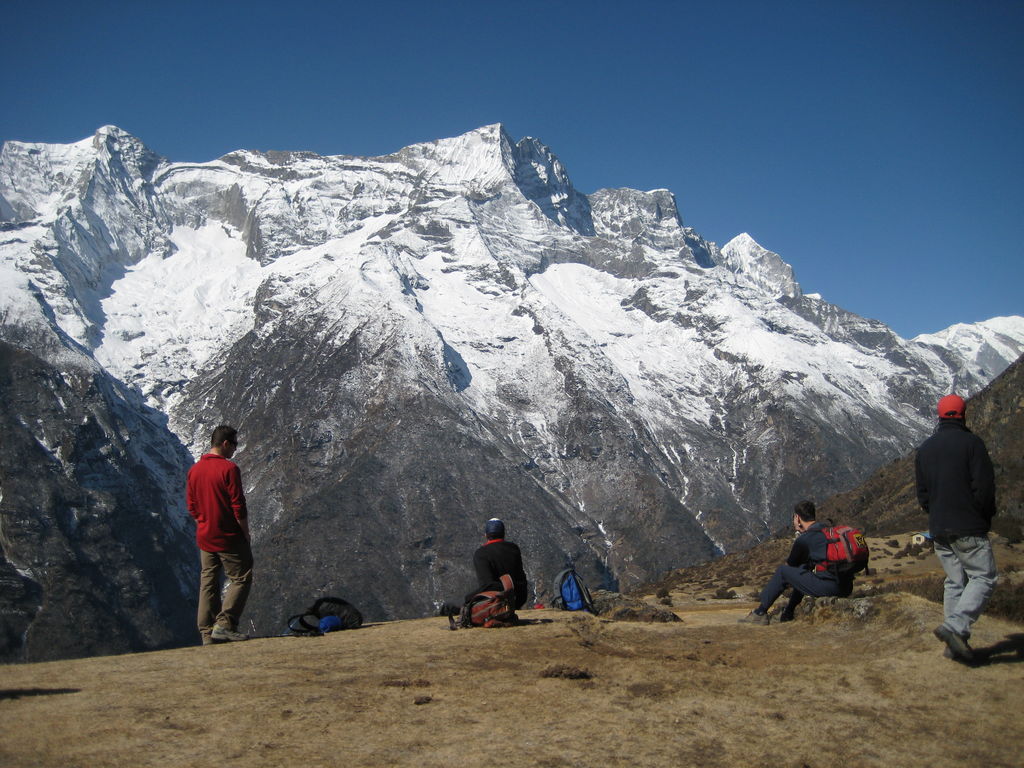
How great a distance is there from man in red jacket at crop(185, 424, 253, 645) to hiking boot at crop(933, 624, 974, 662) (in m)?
12.1

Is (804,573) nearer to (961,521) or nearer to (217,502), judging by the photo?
(961,521)

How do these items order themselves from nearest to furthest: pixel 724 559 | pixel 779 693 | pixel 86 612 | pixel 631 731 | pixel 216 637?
pixel 631 731
pixel 779 693
pixel 216 637
pixel 724 559
pixel 86 612

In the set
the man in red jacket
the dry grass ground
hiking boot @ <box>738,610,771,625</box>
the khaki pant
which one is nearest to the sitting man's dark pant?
hiking boot @ <box>738,610,771,625</box>

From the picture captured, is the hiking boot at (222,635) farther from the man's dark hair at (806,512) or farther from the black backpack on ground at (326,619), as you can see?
the man's dark hair at (806,512)

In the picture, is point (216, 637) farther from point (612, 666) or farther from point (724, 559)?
point (724, 559)

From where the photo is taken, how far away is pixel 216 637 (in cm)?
1723

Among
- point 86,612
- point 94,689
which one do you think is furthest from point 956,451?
point 86,612

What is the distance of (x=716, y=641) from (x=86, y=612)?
651 feet

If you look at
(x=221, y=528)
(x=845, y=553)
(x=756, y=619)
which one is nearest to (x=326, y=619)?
(x=221, y=528)

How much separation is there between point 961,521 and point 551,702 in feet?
21.5

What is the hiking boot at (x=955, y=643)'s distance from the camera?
1201 centimetres

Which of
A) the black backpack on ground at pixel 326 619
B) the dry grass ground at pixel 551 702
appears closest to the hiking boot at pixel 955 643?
the dry grass ground at pixel 551 702

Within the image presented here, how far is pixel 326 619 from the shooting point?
1914 cm

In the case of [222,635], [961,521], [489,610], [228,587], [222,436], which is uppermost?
[222,436]
